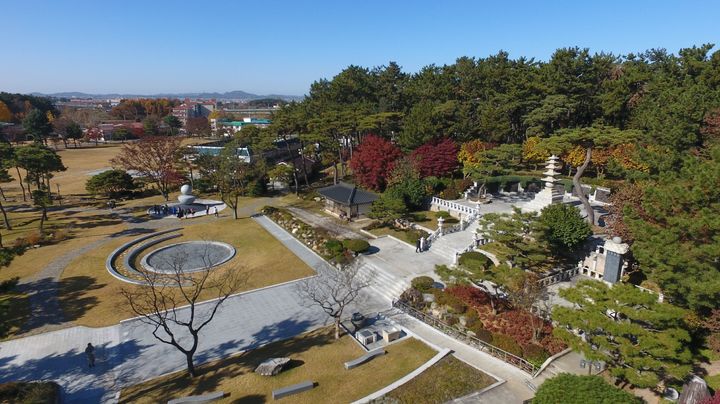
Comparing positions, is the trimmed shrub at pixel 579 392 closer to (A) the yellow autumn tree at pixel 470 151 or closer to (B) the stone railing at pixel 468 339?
(B) the stone railing at pixel 468 339

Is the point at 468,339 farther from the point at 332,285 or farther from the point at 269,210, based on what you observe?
the point at 269,210

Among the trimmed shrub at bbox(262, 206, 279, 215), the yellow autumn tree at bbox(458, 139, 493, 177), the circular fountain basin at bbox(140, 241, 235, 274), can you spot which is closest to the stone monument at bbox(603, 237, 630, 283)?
the yellow autumn tree at bbox(458, 139, 493, 177)

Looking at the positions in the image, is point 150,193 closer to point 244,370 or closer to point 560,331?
point 244,370

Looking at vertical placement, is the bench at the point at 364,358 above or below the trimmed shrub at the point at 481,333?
below

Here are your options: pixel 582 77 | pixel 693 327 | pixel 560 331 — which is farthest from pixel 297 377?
pixel 582 77

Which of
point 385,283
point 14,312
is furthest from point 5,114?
point 385,283

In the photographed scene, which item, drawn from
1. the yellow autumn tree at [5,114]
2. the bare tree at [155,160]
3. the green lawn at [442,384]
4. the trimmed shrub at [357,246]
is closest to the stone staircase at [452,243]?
the trimmed shrub at [357,246]

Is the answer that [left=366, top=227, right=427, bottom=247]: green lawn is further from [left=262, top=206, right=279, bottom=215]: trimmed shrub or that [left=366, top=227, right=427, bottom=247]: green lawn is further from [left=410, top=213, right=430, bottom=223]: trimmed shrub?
[left=262, top=206, right=279, bottom=215]: trimmed shrub
